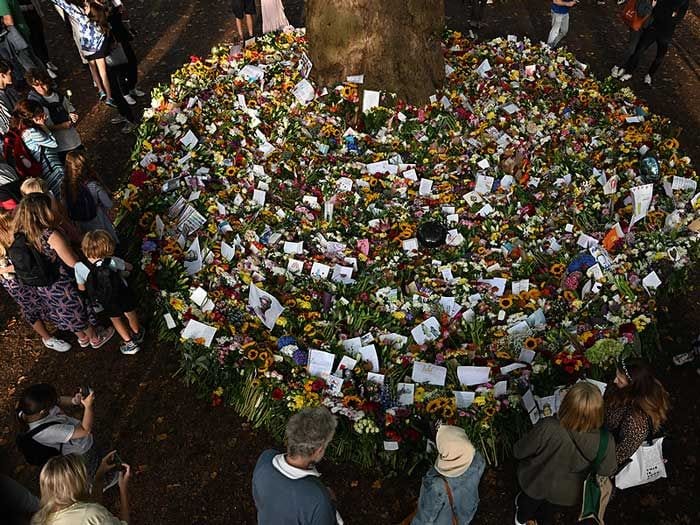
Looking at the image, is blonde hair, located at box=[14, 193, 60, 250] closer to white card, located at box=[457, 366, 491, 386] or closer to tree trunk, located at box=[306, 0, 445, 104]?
white card, located at box=[457, 366, 491, 386]

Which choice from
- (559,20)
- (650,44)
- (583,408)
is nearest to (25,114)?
(583,408)

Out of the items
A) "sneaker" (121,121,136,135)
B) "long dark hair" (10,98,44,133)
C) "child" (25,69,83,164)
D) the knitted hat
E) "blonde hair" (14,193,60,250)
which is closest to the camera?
the knitted hat

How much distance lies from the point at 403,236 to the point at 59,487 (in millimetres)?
4174

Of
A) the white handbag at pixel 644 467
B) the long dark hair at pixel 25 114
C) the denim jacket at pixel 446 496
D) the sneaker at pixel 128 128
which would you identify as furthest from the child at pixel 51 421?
the sneaker at pixel 128 128

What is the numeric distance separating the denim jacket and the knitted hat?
0.32 ft

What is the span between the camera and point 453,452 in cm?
318

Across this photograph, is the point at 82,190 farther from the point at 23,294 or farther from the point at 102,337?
the point at 102,337

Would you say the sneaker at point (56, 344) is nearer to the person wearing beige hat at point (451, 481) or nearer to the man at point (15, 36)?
the person wearing beige hat at point (451, 481)

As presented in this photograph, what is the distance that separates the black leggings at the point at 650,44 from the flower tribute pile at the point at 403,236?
1.06 meters

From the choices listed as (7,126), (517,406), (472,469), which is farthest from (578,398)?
(7,126)

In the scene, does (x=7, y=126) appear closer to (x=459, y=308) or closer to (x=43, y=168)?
(x=43, y=168)

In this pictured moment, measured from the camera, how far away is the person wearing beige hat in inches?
126

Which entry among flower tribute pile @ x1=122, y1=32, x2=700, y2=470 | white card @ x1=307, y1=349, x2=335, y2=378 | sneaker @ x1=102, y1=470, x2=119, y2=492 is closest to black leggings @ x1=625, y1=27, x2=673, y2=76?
flower tribute pile @ x1=122, y1=32, x2=700, y2=470

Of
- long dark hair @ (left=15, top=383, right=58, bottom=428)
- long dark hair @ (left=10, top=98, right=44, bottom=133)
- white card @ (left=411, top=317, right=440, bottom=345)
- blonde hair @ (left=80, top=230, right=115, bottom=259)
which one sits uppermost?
long dark hair @ (left=10, top=98, right=44, bottom=133)
